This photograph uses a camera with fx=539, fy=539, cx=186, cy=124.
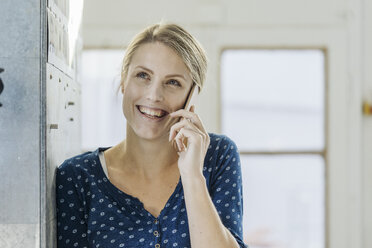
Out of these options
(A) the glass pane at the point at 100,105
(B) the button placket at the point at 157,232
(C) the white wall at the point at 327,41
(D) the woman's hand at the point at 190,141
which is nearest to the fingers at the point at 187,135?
(D) the woman's hand at the point at 190,141

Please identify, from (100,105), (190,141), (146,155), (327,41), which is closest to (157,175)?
(146,155)

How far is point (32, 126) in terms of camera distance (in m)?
1.13

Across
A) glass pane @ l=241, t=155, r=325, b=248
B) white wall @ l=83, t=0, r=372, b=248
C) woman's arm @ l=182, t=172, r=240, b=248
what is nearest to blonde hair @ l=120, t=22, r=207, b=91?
woman's arm @ l=182, t=172, r=240, b=248

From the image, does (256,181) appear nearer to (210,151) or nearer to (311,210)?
(311,210)

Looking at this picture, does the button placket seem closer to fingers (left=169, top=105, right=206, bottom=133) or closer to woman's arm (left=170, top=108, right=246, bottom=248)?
woman's arm (left=170, top=108, right=246, bottom=248)

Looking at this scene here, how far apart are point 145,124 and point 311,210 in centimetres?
208

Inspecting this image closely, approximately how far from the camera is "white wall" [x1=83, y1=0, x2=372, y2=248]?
3.21 meters

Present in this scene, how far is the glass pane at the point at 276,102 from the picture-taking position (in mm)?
3264

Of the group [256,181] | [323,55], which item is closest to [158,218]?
[256,181]

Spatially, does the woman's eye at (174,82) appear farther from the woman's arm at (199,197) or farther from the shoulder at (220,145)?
the shoulder at (220,145)

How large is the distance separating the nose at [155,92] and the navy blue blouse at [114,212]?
0.79 feet

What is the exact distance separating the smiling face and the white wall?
1717 mm

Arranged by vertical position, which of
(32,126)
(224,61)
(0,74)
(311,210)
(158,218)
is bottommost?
(311,210)

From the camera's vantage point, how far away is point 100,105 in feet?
10.8
